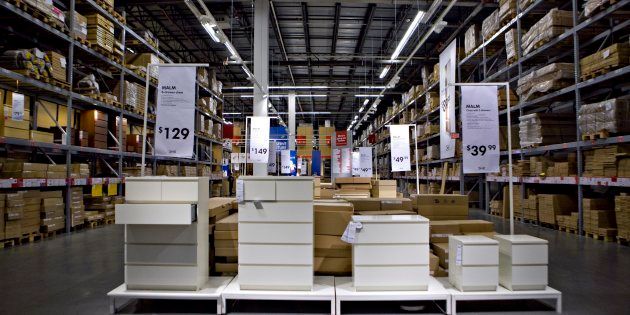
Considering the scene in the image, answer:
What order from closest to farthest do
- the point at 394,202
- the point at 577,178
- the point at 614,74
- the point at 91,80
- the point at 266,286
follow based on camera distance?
the point at 266,286 → the point at 394,202 → the point at 614,74 → the point at 577,178 → the point at 91,80

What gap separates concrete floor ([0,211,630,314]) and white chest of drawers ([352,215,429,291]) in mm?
305

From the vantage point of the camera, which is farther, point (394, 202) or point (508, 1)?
point (508, 1)

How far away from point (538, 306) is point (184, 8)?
1361cm

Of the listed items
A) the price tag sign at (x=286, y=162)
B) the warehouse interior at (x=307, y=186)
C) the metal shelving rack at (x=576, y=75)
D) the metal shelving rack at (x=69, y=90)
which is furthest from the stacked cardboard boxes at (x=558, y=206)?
the price tag sign at (x=286, y=162)

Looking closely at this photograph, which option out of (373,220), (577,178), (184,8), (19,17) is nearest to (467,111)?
(373,220)

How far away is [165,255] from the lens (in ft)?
11.9

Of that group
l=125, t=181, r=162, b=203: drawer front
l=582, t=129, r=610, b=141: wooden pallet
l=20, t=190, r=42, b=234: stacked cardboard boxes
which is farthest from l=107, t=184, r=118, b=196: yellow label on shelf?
l=582, t=129, r=610, b=141: wooden pallet

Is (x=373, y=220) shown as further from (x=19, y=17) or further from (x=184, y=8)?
(x=184, y=8)

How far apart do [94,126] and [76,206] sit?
1964mm

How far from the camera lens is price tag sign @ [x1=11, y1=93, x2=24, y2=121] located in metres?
6.88

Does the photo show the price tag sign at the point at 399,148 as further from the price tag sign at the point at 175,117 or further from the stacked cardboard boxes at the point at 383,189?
the price tag sign at the point at 175,117

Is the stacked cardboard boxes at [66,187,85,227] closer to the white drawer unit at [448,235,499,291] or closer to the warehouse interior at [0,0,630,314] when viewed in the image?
the warehouse interior at [0,0,630,314]

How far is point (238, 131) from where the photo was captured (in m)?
23.7

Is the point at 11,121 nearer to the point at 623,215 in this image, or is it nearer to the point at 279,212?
the point at 279,212
